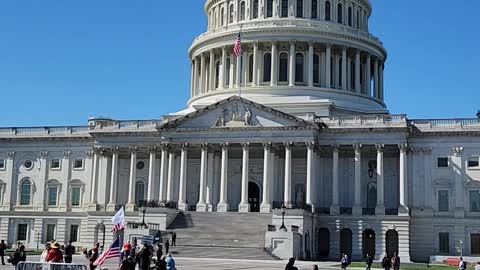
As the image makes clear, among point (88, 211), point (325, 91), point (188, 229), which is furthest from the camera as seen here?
point (325, 91)

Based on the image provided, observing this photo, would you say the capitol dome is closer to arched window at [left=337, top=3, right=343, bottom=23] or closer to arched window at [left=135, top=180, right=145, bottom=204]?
arched window at [left=337, top=3, right=343, bottom=23]

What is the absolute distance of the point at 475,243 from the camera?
3012 inches

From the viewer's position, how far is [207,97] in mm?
95312

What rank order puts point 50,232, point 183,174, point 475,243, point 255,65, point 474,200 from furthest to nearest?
point 255,65 → point 50,232 → point 183,174 → point 474,200 → point 475,243

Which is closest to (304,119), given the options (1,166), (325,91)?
(325,91)

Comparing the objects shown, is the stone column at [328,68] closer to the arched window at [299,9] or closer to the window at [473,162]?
the arched window at [299,9]

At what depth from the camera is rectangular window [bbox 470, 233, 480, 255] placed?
76238 millimetres

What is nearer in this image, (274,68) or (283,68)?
(274,68)

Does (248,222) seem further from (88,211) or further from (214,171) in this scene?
(88,211)

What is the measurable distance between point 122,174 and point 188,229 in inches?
686

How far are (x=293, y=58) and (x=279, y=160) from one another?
1526 centimetres

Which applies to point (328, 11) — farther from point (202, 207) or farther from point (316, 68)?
point (202, 207)

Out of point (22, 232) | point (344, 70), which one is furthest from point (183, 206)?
point (344, 70)

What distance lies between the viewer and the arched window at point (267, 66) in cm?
9356
